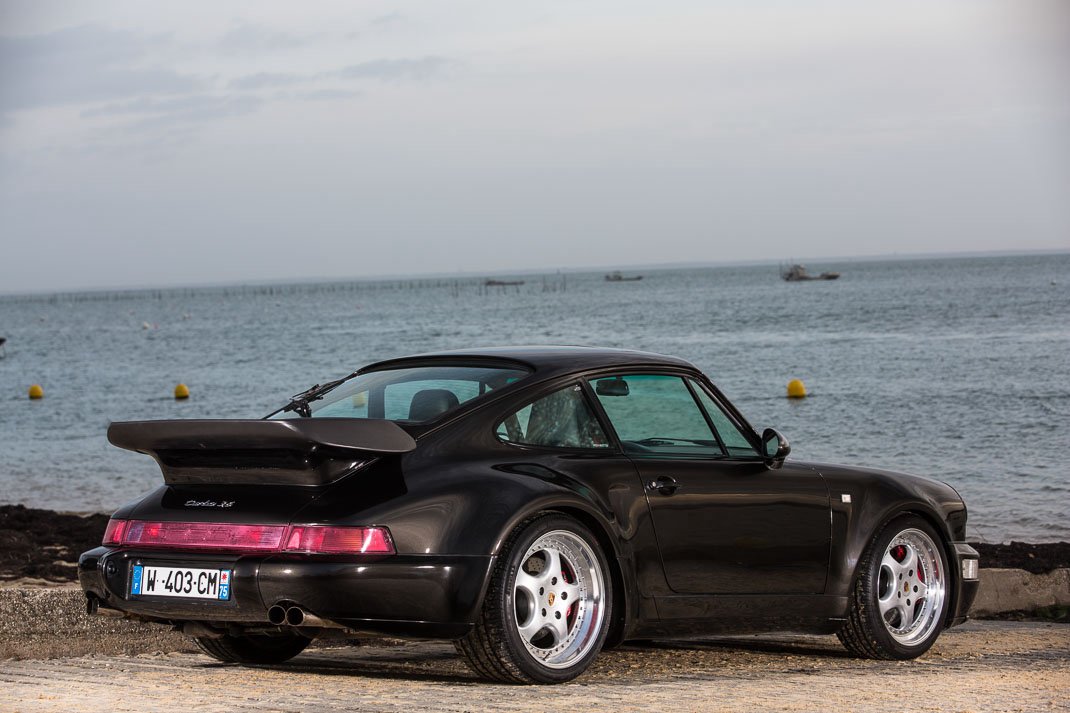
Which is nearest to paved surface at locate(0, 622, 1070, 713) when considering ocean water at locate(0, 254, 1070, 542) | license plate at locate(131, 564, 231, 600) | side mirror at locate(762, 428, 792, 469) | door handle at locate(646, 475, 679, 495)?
license plate at locate(131, 564, 231, 600)

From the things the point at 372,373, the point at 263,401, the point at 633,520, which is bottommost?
the point at 263,401

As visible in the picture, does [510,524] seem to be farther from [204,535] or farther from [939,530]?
[939,530]

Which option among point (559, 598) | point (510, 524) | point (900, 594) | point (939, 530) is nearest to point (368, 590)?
point (510, 524)

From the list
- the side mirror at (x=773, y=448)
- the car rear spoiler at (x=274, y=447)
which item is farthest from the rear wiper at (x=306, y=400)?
the side mirror at (x=773, y=448)

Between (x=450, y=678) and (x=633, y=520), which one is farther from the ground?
(x=633, y=520)

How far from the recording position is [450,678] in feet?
18.7

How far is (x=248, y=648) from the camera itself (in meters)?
6.37

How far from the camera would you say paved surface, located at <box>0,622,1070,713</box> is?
5.06 meters

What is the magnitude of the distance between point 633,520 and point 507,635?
799mm

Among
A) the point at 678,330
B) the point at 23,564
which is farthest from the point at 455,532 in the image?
the point at 678,330

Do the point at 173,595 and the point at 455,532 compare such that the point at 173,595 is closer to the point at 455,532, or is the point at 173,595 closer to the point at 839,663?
the point at 455,532

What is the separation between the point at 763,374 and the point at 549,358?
40.5 m

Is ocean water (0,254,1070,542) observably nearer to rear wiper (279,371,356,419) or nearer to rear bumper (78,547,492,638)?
rear wiper (279,371,356,419)

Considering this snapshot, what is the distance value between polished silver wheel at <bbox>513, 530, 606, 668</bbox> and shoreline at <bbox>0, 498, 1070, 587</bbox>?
5.29 m
